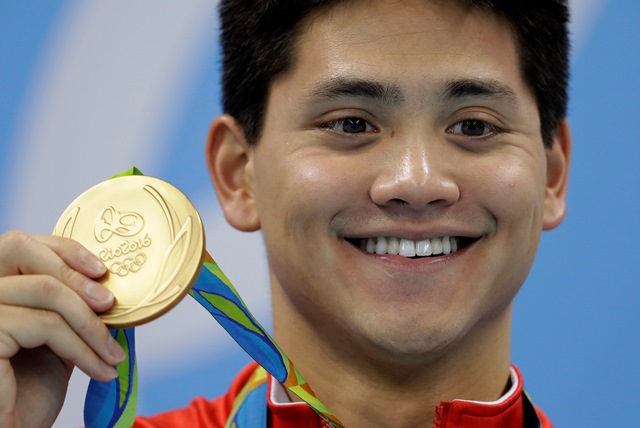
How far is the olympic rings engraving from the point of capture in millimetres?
1557

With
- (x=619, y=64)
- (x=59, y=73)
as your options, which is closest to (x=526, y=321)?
(x=619, y=64)

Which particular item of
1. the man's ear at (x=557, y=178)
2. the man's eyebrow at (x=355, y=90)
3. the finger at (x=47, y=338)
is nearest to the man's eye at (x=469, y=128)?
the man's eyebrow at (x=355, y=90)

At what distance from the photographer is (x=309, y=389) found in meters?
1.82

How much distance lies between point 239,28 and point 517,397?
2.64ft

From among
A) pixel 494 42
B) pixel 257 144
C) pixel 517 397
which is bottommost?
pixel 517 397

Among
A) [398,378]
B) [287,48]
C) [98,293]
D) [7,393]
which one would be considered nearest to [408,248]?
[398,378]

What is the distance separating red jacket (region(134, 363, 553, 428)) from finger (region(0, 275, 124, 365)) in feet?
1.44

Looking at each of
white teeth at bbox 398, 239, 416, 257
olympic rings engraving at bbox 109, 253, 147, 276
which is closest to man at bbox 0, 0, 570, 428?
white teeth at bbox 398, 239, 416, 257

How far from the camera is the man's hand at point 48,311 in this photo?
1561 mm

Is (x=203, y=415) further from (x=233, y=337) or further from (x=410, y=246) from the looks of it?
(x=410, y=246)

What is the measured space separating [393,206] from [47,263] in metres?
0.52

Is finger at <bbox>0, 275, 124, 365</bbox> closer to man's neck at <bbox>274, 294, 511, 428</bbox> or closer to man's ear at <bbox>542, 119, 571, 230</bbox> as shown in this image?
man's neck at <bbox>274, 294, 511, 428</bbox>

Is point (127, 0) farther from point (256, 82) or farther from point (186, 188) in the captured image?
point (256, 82)

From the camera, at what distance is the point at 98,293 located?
5.08ft
